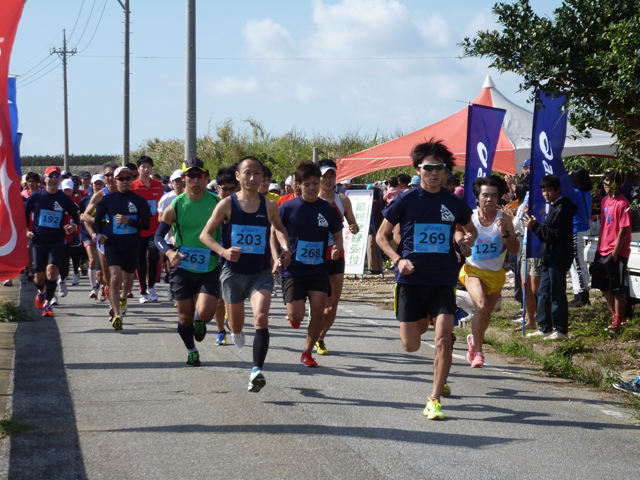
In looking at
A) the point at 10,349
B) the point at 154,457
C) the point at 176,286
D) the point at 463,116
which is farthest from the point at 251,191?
the point at 463,116

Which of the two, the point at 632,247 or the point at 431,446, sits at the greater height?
the point at 632,247

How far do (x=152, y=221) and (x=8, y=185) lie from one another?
7005mm

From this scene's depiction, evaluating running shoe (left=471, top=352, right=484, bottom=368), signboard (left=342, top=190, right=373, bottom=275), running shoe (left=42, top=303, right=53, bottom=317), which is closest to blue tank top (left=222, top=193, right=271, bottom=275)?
running shoe (left=471, top=352, right=484, bottom=368)

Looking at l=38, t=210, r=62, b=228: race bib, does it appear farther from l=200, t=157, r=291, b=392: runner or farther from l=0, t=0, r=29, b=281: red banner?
l=0, t=0, r=29, b=281: red banner

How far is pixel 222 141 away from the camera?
115 ft

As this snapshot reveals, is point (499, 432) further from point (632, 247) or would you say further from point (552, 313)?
point (632, 247)

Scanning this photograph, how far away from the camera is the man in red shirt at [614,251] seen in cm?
900

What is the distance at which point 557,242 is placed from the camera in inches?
358

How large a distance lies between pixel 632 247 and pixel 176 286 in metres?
5.81

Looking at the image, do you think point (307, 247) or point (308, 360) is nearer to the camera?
point (307, 247)

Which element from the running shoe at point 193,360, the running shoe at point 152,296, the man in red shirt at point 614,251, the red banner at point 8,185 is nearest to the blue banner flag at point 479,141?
the man in red shirt at point 614,251

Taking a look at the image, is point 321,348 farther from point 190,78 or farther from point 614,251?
point 190,78

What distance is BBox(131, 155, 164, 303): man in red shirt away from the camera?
12.6 m

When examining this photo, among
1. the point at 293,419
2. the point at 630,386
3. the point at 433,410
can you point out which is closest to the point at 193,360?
the point at 293,419
